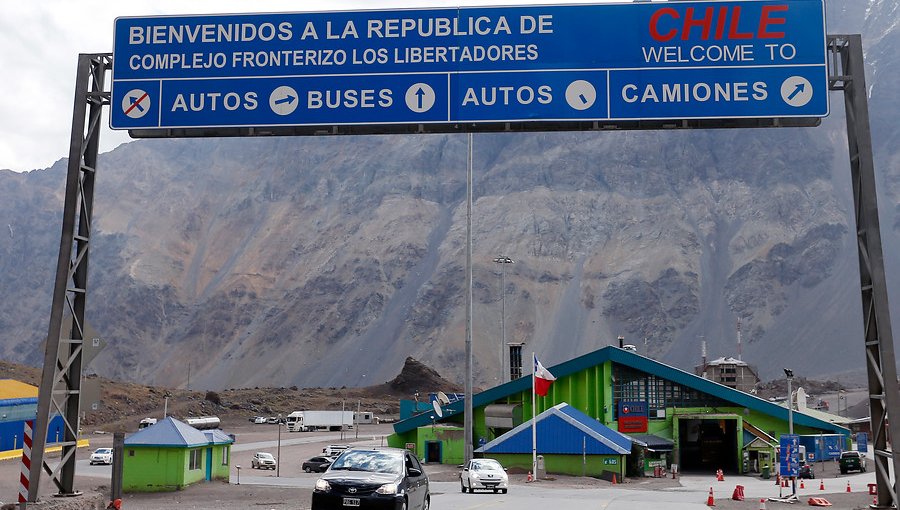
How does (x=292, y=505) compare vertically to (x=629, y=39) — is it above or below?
below

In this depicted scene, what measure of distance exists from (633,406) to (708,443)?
10736mm

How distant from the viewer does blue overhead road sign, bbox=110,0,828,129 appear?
18953 mm

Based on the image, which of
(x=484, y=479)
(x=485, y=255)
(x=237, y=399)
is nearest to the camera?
(x=484, y=479)

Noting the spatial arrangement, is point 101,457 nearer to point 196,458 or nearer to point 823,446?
point 196,458

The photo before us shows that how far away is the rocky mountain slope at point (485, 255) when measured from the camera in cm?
13350

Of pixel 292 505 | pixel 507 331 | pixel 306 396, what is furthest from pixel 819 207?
pixel 292 505

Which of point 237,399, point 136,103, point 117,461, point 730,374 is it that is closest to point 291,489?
point 117,461

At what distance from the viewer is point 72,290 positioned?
18969 millimetres

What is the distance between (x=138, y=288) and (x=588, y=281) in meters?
76.6

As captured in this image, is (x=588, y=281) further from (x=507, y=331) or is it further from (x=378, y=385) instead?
(x=378, y=385)

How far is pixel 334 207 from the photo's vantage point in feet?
547

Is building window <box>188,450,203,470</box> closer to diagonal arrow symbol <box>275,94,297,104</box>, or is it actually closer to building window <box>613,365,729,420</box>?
diagonal arrow symbol <box>275,94,297,104</box>

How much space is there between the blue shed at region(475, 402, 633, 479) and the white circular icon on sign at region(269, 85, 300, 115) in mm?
30708

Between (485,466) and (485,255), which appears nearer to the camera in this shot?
(485,466)
